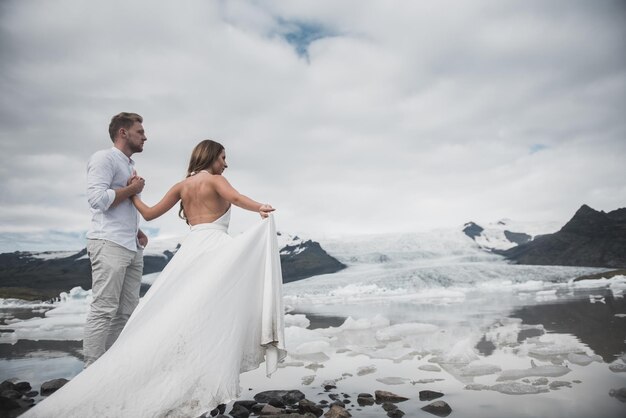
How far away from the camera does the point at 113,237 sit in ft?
10.9

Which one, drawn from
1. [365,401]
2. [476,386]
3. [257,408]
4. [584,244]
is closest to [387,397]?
[365,401]

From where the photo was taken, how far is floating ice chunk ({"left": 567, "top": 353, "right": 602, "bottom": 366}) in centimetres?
387

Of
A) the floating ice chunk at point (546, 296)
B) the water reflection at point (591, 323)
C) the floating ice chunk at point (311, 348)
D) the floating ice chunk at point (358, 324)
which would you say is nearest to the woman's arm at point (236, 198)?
the floating ice chunk at point (311, 348)

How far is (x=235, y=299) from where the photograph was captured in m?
2.88

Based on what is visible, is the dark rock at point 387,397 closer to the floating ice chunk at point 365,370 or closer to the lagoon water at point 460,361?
the lagoon water at point 460,361

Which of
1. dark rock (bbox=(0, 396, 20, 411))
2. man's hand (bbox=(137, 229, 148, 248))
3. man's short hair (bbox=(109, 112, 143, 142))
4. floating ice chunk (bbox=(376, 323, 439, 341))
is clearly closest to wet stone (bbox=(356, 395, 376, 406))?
man's hand (bbox=(137, 229, 148, 248))

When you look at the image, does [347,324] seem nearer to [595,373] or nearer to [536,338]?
[536,338]

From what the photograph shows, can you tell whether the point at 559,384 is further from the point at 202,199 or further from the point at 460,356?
the point at 202,199

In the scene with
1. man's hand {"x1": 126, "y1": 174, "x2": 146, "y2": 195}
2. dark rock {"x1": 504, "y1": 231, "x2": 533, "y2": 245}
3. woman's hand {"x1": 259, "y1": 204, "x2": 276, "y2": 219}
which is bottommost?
woman's hand {"x1": 259, "y1": 204, "x2": 276, "y2": 219}

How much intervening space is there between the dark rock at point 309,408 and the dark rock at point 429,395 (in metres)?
0.83

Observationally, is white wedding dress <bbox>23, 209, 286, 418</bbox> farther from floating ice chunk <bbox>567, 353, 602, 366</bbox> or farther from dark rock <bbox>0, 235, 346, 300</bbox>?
dark rock <bbox>0, 235, 346, 300</bbox>

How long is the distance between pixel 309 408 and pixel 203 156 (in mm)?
2166

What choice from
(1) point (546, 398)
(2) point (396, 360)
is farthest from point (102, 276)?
(1) point (546, 398)

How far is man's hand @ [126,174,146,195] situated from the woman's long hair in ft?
1.49
